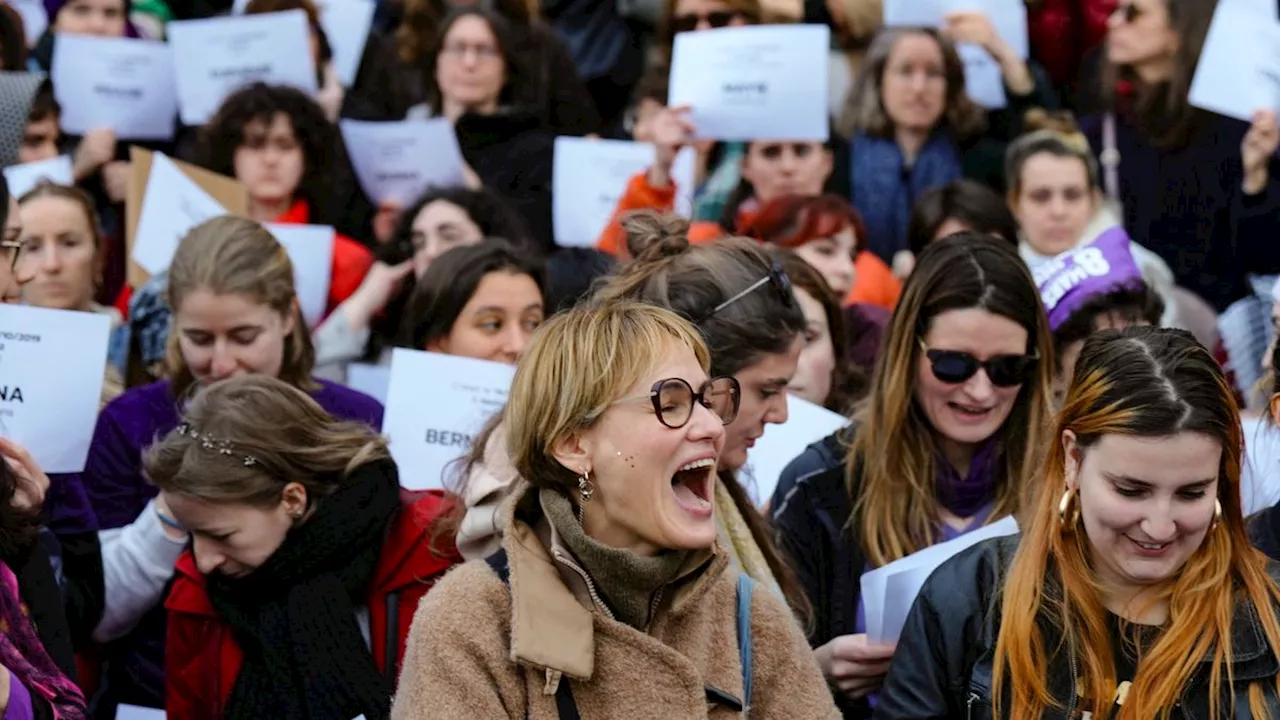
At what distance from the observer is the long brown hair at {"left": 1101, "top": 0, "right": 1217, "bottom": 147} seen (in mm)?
8125

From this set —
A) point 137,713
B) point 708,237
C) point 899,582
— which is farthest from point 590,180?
point 899,582

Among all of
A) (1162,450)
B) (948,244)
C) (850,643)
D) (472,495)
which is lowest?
(850,643)

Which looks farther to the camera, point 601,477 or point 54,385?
point 54,385

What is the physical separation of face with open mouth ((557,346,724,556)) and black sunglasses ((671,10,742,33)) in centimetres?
525

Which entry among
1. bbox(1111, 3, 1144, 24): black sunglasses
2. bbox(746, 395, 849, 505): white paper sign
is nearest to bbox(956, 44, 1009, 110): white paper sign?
bbox(1111, 3, 1144, 24): black sunglasses

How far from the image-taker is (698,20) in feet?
28.5

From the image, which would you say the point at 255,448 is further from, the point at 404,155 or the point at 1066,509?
the point at 404,155

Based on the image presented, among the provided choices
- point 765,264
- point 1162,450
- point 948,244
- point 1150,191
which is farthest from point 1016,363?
point 1150,191

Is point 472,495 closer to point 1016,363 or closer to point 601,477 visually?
point 601,477

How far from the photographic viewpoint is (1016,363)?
4.84 metres

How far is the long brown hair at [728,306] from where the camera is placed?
4.54 m

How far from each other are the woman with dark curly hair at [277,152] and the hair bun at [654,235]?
3.28 m

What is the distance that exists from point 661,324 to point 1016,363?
4.88 feet

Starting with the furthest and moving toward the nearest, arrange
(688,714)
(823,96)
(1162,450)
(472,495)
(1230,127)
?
1. (1230,127)
2. (823,96)
3. (472,495)
4. (1162,450)
5. (688,714)
